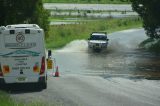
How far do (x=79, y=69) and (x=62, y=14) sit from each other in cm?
8489

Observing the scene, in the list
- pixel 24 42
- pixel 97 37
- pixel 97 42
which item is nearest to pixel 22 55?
pixel 24 42

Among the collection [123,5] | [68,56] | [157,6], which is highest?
[157,6]

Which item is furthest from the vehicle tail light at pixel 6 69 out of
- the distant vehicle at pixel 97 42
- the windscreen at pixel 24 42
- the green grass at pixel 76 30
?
the green grass at pixel 76 30

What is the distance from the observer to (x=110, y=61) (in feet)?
147

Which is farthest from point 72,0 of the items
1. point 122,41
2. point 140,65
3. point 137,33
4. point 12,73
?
point 12,73

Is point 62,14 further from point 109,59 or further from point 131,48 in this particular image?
point 109,59

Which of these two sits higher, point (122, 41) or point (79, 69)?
point (79, 69)

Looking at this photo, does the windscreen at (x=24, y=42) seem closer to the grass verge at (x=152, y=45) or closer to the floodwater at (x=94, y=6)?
the grass verge at (x=152, y=45)

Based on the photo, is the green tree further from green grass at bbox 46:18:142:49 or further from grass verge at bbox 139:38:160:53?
green grass at bbox 46:18:142:49

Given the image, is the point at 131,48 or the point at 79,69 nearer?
the point at 79,69

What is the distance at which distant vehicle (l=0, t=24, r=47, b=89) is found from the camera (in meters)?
24.0

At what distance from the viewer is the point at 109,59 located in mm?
46906

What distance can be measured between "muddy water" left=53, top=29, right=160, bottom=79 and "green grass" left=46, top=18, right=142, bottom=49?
10.1ft

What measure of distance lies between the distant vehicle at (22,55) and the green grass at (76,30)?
35698mm
